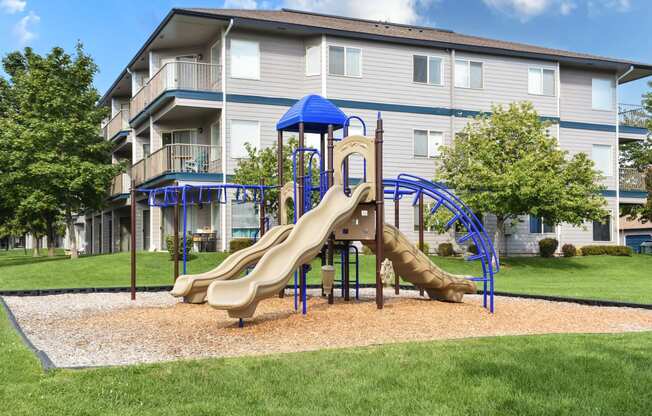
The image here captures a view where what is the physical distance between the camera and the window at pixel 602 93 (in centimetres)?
3491

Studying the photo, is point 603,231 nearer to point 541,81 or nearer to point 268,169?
point 541,81

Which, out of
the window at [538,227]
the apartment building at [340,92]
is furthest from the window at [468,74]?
the window at [538,227]

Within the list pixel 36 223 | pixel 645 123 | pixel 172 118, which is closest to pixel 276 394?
pixel 172 118

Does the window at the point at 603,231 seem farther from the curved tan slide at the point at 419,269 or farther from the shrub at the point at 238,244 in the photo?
the curved tan slide at the point at 419,269

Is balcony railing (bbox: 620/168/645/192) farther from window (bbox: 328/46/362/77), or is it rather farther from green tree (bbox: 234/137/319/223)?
green tree (bbox: 234/137/319/223)

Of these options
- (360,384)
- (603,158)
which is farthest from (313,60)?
(360,384)

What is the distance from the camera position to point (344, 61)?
95.8 ft

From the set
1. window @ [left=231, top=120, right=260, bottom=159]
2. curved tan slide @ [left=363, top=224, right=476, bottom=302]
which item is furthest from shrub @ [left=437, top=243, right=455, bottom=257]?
curved tan slide @ [left=363, top=224, right=476, bottom=302]

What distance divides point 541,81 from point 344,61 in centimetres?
1061

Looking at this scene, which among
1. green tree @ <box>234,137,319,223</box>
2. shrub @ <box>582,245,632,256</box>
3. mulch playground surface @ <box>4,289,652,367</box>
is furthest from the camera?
shrub @ <box>582,245,632,256</box>

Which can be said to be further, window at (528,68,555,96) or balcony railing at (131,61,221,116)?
window at (528,68,555,96)

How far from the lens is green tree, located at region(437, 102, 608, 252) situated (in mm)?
26766

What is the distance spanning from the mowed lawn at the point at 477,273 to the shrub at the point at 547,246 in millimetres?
971

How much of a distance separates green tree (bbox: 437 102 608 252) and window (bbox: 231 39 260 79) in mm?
8860
